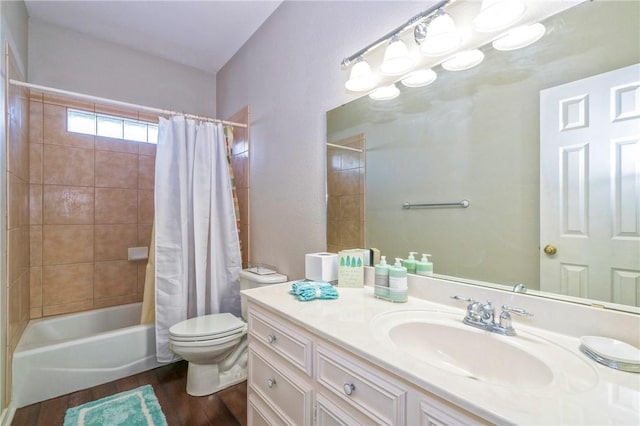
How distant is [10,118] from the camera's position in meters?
1.63

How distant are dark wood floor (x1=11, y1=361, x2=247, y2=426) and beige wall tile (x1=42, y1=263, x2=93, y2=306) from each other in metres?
0.86

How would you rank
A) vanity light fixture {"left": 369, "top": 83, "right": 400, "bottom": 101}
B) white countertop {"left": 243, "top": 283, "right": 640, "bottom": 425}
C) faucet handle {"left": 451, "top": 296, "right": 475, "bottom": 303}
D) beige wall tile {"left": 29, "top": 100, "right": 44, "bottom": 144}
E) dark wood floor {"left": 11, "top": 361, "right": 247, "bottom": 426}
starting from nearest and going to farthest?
white countertop {"left": 243, "top": 283, "right": 640, "bottom": 425}, faucet handle {"left": 451, "top": 296, "right": 475, "bottom": 303}, vanity light fixture {"left": 369, "top": 83, "right": 400, "bottom": 101}, dark wood floor {"left": 11, "top": 361, "right": 247, "bottom": 426}, beige wall tile {"left": 29, "top": 100, "right": 44, "bottom": 144}

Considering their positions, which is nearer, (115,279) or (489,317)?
(489,317)

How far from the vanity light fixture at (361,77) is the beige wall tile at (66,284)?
8.34 feet

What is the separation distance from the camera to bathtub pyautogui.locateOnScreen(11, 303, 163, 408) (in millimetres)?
1647

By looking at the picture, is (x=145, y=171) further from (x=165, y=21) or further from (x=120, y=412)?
(x=120, y=412)

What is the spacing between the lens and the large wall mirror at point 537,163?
767 mm

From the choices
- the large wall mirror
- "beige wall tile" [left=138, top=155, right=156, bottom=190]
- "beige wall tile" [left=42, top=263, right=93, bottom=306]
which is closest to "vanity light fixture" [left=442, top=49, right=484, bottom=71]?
the large wall mirror

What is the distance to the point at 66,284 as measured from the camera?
7.55 ft

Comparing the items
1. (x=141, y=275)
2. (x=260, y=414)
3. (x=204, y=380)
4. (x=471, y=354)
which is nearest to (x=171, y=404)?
(x=204, y=380)

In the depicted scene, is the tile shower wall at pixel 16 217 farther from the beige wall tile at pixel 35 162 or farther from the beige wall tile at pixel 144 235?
the beige wall tile at pixel 144 235

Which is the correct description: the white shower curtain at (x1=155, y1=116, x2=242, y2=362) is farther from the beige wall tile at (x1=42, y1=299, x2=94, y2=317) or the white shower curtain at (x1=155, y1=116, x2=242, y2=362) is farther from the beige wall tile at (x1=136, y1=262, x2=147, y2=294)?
the beige wall tile at (x1=42, y1=299, x2=94, y2=317)

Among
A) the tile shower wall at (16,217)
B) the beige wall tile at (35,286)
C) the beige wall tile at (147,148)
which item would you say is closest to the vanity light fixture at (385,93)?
the tile shower wall at (16,217)

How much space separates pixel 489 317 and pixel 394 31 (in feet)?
3.85
